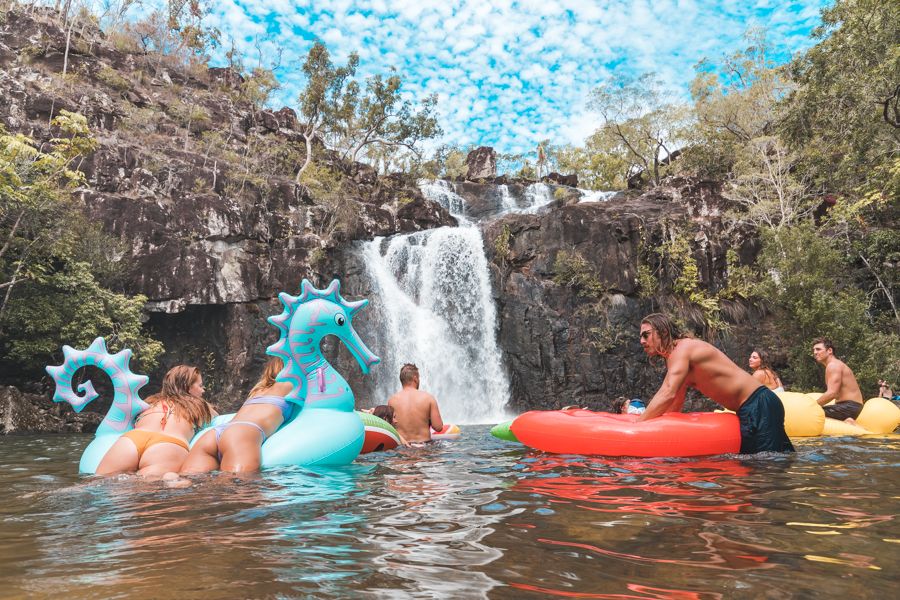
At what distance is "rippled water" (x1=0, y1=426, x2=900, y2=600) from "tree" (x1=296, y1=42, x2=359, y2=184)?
22.0m

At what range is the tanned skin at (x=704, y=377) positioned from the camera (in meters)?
4.52

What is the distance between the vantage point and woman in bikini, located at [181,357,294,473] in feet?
13.5

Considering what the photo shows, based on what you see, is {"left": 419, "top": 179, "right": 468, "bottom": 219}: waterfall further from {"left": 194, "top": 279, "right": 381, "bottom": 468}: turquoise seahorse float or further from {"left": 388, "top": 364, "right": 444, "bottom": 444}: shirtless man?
{"left": 194, "top": 279, "right": 381, "bottom": 468}: turquoise seahorse float

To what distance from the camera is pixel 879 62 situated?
12797 millimetres

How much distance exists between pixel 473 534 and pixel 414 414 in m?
4.43

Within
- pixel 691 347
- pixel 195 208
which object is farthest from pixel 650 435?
pixel 195 208

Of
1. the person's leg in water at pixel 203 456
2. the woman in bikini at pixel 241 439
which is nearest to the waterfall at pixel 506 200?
the woman in bikini at pixel 241 439

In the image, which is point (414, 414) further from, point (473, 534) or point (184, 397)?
point (473, 534)

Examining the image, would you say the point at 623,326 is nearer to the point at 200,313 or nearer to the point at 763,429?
the point at 763,429

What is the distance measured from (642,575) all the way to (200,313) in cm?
1759

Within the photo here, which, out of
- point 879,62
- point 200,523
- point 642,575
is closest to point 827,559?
point 642,575

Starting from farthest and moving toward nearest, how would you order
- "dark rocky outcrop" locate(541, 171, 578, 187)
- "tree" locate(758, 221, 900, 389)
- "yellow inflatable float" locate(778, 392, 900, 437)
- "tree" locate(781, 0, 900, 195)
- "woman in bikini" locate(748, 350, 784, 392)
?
1. "dark rocky outcrop" locate(541, 171, 578, 187)
2. "tree" locate(781, 0, 900, 195)
3. "tree" locate(758, 221, 900, 389)
4. "woman in bikini" locate(748, 350, 784, 392)
5. "yellow inflatable float" locate(778, 392, 900, 437)

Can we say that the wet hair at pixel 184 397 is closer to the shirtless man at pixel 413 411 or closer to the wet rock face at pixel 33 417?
the shirtless man at pixel 413 411

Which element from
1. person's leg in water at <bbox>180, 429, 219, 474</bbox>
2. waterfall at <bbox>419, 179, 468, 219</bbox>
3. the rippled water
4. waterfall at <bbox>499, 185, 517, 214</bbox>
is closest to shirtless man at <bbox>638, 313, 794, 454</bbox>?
the rippled water
